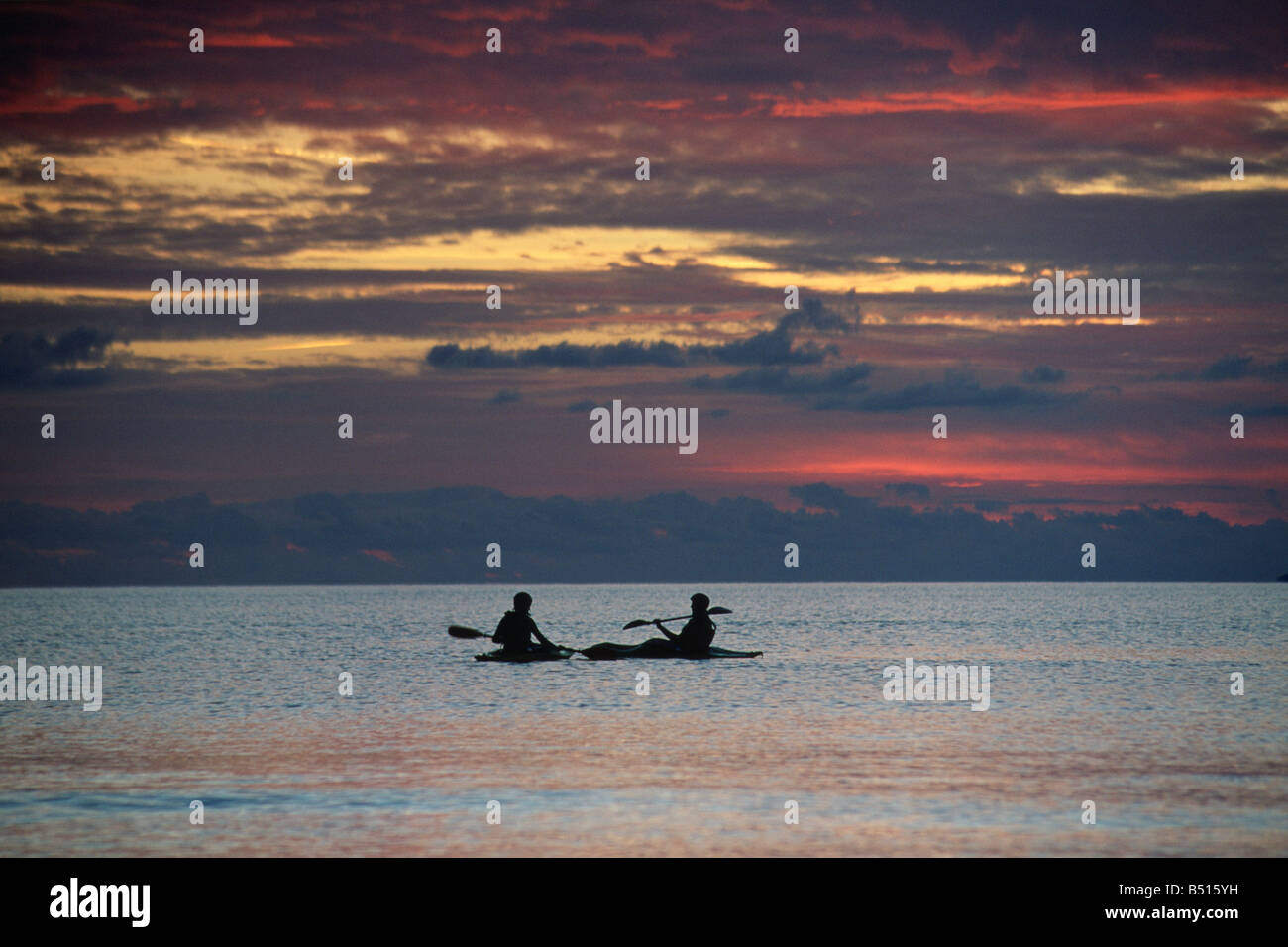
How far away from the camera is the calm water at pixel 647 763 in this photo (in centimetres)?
2289

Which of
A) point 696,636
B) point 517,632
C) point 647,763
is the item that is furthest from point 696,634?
point 647,763

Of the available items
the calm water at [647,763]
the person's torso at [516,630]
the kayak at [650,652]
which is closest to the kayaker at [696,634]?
the kayak at [650,652]

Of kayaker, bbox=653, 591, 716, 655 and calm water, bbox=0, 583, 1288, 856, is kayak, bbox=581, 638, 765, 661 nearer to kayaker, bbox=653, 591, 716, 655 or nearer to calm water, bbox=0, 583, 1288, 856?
kayaker, bbox=653, 591, 716, 655

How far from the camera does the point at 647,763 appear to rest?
31.0 m

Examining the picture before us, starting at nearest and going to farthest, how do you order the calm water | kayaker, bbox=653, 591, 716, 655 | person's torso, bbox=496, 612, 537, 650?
1. the calm water
2. kayaker, bbox=653, 591, 716, 655
3. person's torso, bbox=496, 612, 537, 650

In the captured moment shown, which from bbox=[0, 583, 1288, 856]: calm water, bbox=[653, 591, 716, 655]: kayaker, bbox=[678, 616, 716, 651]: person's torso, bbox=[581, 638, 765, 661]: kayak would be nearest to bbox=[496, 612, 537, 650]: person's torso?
bbox=[0, 583, 1288, 856]: calm water

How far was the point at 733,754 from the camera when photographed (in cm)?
3256

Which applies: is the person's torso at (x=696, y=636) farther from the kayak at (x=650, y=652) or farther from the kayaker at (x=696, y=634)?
the kayak at (x=650, y=652)

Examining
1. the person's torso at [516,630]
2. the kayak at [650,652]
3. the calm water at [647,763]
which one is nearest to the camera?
the calm water at [647,763]

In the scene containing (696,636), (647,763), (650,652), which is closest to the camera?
(647,763)

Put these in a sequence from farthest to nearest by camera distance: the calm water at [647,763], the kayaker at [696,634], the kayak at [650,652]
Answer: the kayak at [650,652] < the kayaker at [696,634] < the calm water at [647,763]

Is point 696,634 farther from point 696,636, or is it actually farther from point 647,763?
point 647,763

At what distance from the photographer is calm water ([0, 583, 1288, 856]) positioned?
22891 mm
